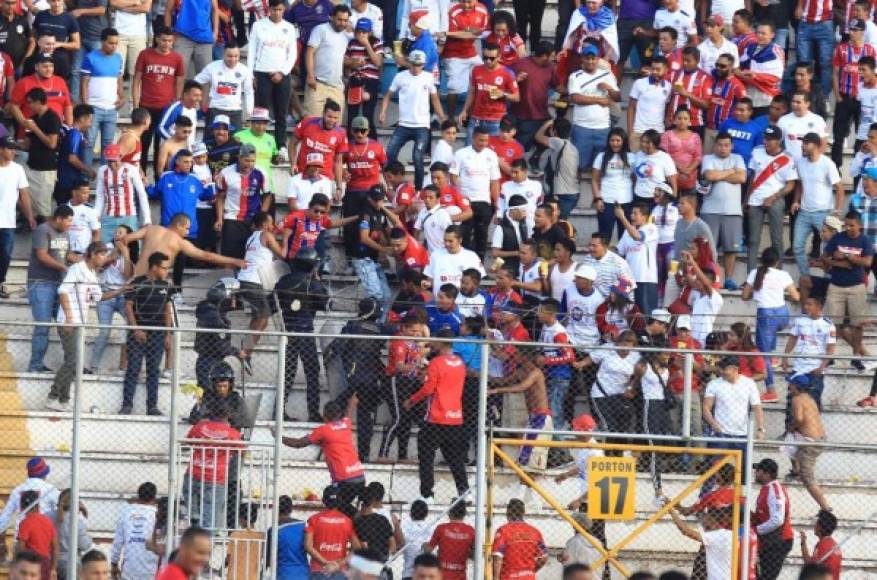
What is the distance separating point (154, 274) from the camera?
74.5 feet

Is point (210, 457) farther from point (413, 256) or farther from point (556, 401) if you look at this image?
point (413, 256)

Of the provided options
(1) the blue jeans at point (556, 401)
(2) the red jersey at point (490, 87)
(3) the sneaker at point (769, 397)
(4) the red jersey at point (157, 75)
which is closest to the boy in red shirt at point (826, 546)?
(3) the sneaker at point (769, 397)

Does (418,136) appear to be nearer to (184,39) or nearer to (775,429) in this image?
(184,39)

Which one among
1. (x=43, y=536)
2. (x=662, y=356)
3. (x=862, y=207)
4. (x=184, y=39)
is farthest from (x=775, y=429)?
(x=184, y=39)

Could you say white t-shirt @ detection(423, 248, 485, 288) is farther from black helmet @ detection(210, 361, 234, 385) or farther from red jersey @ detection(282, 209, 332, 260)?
black helmet @ detection(210, 361, 234, 385)

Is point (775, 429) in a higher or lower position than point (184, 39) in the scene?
lower

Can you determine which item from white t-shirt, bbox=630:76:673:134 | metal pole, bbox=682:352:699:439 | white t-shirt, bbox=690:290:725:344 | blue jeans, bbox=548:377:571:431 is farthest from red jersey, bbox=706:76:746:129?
metal pole, bbox=682:352:699:439

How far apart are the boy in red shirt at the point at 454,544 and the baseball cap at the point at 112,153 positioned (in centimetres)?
594

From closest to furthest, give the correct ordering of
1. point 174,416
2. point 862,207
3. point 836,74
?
point 174,416 → point 862,207 → point 836,74

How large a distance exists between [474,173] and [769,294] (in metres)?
3.39

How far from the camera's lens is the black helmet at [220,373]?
21250mm

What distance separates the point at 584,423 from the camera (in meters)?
21.1

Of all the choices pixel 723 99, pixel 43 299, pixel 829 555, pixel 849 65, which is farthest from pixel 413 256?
pixel 849 65

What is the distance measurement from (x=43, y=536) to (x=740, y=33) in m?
10.6
